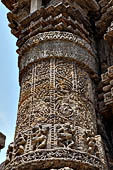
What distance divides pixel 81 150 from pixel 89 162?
187 millimetres

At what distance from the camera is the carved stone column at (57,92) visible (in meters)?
3.72

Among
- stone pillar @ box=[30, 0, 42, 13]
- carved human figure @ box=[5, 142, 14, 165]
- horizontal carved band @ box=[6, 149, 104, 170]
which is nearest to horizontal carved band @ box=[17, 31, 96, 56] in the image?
stone pillar @ box=[30, 0, 42, 13]

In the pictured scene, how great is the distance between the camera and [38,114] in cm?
421

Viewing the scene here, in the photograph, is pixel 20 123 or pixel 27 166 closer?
pixel 27 166

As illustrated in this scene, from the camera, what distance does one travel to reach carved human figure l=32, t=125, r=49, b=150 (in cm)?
375

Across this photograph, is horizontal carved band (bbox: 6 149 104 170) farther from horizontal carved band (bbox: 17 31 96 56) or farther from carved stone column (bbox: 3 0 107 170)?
horizontal carved band (bbox: 17 31 96 56)

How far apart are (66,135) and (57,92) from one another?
768 millimetres

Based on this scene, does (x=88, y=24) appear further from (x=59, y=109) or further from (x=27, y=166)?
(x=27, y=166)

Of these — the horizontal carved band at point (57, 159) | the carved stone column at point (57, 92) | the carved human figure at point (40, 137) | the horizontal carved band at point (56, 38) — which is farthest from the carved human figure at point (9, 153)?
the horizontal carved band at point (56, 38)

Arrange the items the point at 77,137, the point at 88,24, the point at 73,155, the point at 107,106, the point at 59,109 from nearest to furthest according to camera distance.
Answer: the point at 73,155
the point at 77,137
the point at 59,109
the point at 107,106
the point at 88,24

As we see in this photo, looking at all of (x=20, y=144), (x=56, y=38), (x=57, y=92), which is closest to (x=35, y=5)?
(x=56, y=38)

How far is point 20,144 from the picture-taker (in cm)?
394

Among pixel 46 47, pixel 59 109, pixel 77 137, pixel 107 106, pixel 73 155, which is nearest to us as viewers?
pixel 73 155

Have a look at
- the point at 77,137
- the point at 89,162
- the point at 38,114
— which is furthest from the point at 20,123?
the point at 89,162
